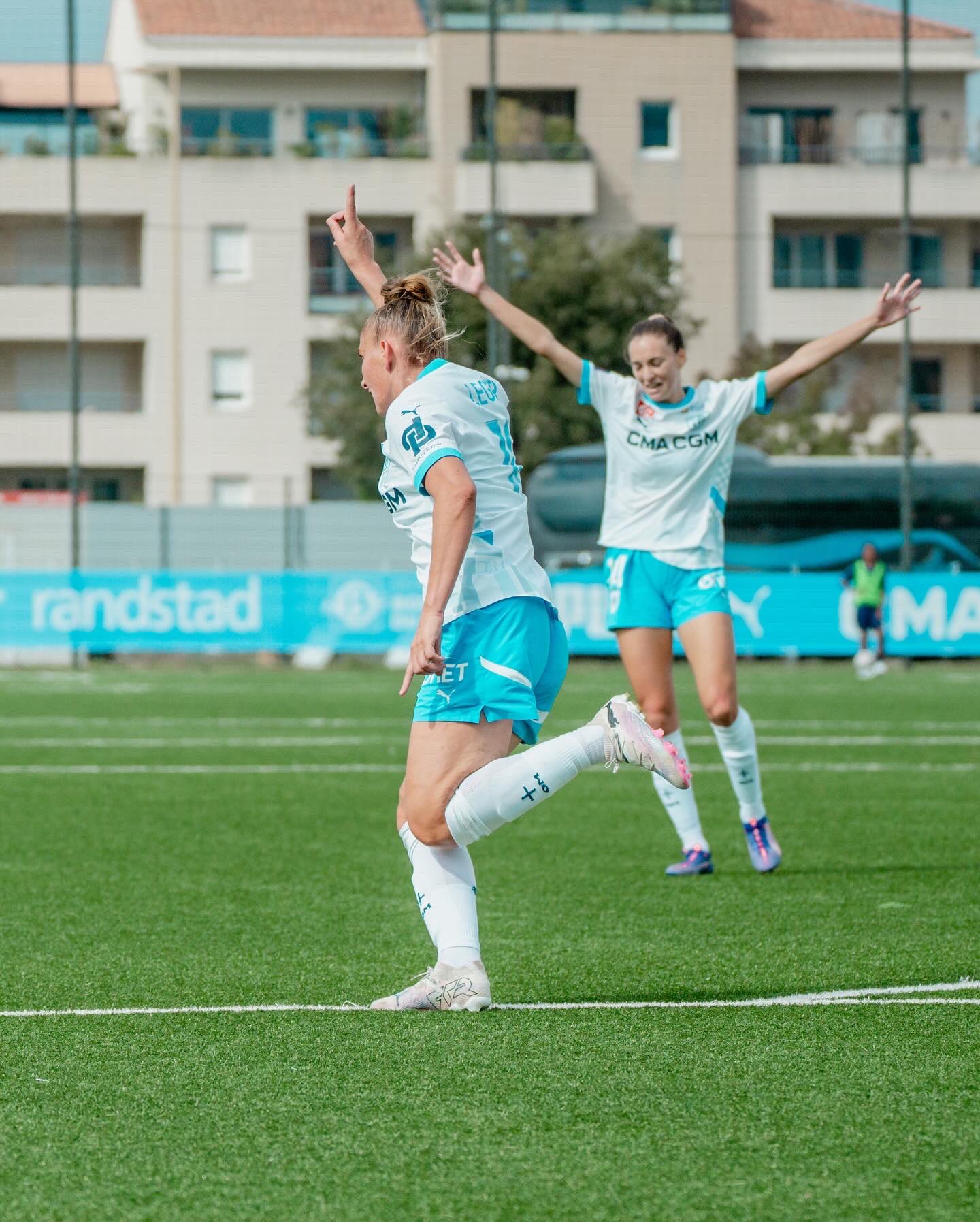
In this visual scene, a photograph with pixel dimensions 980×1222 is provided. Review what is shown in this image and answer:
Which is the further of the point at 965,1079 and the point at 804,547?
the point at 804,547

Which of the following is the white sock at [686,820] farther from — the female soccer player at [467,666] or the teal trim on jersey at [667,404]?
the female soccer player at [467,666]

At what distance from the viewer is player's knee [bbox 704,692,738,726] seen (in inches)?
297

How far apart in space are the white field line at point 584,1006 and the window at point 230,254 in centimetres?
4437

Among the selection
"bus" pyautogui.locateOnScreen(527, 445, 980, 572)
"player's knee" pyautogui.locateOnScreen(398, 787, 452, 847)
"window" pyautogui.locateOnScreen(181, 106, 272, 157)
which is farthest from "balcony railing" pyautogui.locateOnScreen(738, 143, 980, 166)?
"player's knee" pyautogui.locateOnScreen(398, 787, 452, 847)

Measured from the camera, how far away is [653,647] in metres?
7.58

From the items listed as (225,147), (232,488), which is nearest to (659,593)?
(232,488)

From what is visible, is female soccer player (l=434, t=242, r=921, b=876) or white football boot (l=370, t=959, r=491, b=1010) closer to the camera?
white football boot (l=370, t=959, r=491, b=1010)

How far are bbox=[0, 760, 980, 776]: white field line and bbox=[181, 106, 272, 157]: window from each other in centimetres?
3813

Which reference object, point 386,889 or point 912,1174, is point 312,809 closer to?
point 386,889

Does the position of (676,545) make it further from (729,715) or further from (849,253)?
(849,253)

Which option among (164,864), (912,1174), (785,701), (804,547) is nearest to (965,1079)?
(912,1174)

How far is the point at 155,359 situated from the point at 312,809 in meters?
39.3

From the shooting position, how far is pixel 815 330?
162 ft

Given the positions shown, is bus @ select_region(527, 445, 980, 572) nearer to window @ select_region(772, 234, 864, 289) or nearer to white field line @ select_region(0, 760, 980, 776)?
window @ select_region(772, 234, 864, 289)
